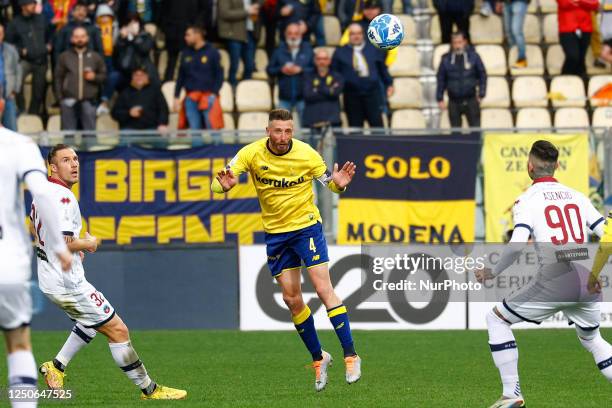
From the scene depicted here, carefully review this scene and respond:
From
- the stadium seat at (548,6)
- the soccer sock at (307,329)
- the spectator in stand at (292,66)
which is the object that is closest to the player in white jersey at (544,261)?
the soccer sock at (307,329)

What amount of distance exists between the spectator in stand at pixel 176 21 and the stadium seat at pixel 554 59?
6.65 meters

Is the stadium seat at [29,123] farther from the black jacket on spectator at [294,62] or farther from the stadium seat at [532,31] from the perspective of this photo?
the stadium seat at [532,31]

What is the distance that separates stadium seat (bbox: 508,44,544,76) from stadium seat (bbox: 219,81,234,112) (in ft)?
17.9

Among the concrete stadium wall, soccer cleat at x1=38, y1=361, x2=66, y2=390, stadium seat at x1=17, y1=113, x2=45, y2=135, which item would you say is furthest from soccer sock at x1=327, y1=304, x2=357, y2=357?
stadium seat at x1=17, y1=113, x2=45, y2=135

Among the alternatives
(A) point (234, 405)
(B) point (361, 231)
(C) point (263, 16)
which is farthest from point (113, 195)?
(A) point (234, 405)

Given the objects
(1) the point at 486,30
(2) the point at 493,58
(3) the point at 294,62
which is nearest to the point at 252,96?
(3) the point at 294,62

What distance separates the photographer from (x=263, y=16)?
22156mm

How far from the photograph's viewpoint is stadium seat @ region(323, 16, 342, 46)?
74.8 feet

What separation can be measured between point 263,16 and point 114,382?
1172 centimetres

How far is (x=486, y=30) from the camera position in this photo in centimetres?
2355

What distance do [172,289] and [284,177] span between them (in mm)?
7058

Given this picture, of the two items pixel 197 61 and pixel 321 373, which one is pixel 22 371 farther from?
pixel 197 61

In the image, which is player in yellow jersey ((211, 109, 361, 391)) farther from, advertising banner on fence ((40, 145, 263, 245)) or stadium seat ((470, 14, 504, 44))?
stadium seat ((470, 14, 504, 44))

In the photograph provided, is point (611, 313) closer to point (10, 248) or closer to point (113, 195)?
point (113, 195)
